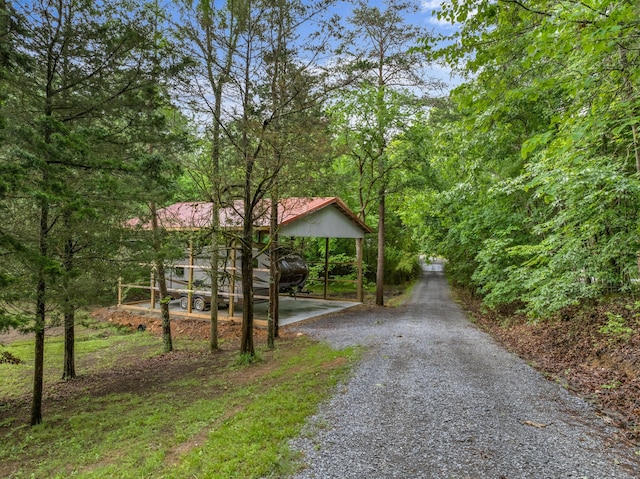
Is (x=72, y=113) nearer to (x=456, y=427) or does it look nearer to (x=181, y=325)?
(x=456, y=427)

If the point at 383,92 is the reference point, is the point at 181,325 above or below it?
below

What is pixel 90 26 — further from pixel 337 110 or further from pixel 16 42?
pixel 337 110

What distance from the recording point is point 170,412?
5.23 metres

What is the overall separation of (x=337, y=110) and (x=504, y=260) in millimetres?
7284

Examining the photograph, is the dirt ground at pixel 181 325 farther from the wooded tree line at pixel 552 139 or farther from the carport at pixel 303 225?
the wooded tree line at pixel 552 139

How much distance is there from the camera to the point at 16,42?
4.76 m

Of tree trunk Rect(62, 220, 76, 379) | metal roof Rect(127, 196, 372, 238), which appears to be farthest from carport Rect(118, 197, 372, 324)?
tree trunk Rect(62, 220, 76, 379)

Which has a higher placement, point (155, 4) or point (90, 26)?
point (155, 4)

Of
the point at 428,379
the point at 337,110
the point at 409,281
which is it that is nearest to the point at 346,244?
the point at 409,281

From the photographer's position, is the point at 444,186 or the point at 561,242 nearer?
the point at 561,242

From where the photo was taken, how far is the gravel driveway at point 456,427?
3.22 meters

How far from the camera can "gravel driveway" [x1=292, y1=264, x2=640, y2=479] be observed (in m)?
3.22

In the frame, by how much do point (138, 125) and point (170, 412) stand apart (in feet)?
14.7

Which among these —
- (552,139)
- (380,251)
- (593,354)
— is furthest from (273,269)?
(380,251)
